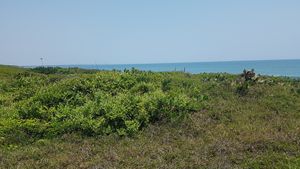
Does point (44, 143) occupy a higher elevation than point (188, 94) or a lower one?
lower

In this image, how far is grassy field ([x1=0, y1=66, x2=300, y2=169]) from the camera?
1266 cm

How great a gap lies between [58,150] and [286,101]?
927 cm

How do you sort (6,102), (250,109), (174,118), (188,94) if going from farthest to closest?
(6,102) → (188,94) → (250,109) → (174,118)

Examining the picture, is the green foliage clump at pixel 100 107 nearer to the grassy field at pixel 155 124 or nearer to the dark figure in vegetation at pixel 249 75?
the grassy field at pixel 155 124

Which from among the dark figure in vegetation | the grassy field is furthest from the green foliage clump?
the dark figure in vegetation

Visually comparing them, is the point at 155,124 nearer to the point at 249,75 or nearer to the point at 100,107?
the point at 100,107

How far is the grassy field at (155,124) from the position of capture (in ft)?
41.5

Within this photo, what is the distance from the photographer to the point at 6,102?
74.0 ft

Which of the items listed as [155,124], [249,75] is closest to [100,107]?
[155,124]

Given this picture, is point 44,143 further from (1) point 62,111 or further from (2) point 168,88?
(2) point 168,88

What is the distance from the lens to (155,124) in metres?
16.2

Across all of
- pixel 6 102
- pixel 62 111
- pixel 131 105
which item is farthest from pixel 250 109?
pixel 6 102

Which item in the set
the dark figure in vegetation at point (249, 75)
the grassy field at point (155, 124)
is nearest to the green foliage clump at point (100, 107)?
the grassy field at point (155, 124)

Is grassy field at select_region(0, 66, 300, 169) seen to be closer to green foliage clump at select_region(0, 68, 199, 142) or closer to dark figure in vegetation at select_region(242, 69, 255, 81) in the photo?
green foliage clump at select_region(0, 68, 199, 142)
